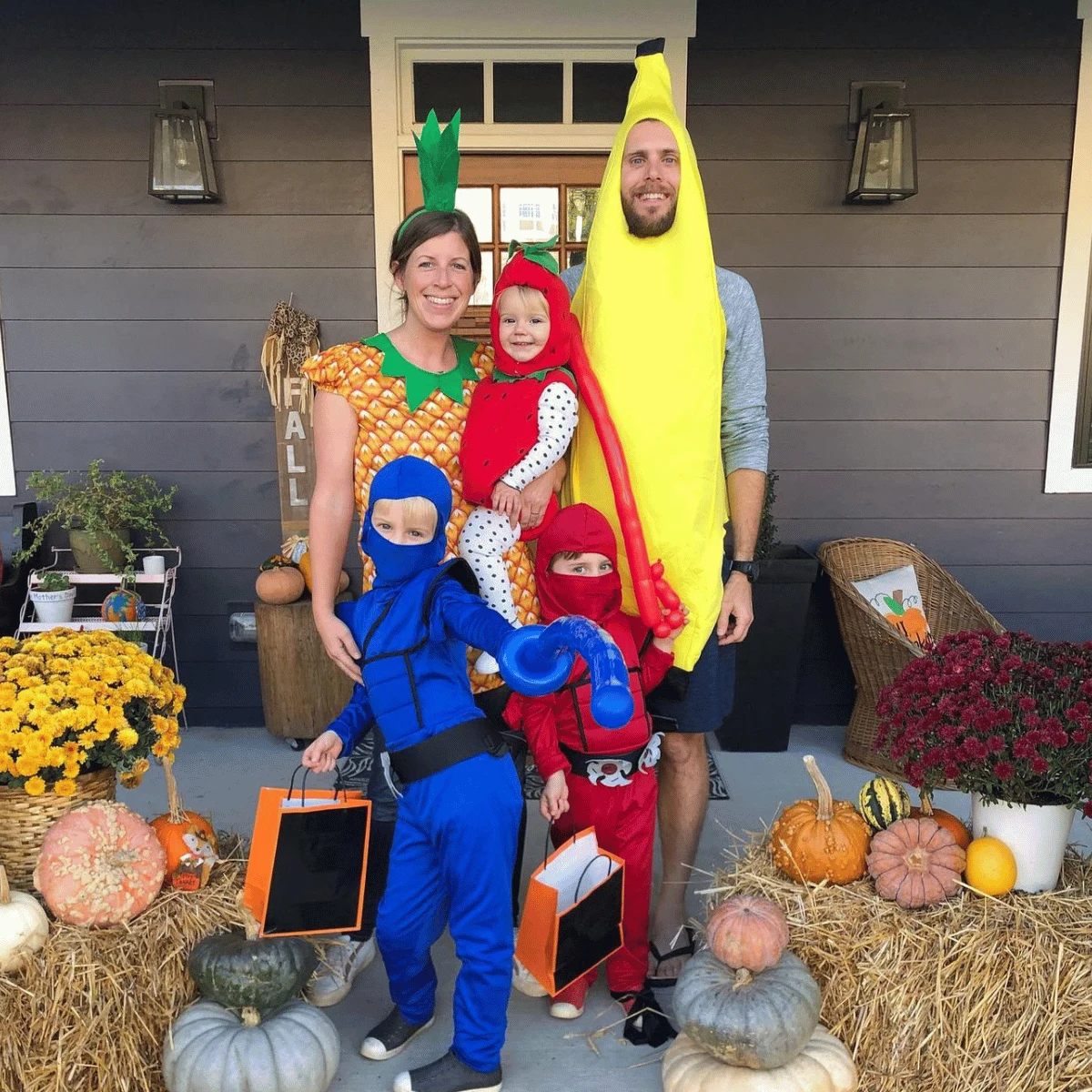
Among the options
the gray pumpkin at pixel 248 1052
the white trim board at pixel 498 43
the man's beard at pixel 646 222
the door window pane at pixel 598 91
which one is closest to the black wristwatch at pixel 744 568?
the man's beard at pixel 646 222

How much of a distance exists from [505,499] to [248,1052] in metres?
1.17

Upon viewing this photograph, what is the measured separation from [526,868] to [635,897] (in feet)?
2.69

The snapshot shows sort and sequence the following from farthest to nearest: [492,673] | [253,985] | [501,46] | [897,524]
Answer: [897,524], [501,46], [492,673], [253,985]

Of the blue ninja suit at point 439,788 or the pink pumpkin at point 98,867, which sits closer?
the blue ninja suit at point 439,788

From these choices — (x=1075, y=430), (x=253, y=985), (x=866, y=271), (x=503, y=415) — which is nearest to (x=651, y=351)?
(x=503, y=415)

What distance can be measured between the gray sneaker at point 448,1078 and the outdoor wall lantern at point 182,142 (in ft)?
10.4

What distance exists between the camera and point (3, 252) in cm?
380

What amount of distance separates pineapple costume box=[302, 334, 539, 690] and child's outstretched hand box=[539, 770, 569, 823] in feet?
0.83

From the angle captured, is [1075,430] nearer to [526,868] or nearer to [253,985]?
[526,868]

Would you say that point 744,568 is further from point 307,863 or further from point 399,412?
point 307,863

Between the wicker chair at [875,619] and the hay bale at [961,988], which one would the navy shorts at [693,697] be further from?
the wicker chair at [875,619]

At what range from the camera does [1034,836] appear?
6.49 feet

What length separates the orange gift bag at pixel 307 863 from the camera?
1.86 m

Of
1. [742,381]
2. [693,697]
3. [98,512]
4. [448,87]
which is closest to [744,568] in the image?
[693,697]
